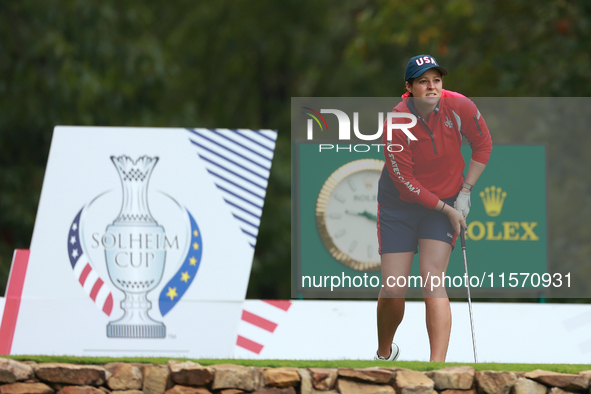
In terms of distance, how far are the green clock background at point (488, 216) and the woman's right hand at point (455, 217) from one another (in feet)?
0.47

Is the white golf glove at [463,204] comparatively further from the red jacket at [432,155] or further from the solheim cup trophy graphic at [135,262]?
the solheim cup trophy graphic at [135,262]

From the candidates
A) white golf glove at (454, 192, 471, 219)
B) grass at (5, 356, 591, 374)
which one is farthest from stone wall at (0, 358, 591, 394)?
white golf glove at (454, 192, 471, 219)

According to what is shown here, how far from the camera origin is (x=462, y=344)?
5.70m

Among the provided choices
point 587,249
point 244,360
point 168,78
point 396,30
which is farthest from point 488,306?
point 168,78

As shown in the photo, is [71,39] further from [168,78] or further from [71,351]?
[71,351]

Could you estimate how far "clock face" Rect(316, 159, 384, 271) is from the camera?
18.4ft

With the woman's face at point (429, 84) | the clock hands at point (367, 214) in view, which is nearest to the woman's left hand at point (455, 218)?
the clock hands at point (367, 214)

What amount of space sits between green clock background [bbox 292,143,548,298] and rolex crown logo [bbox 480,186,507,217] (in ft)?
0.09

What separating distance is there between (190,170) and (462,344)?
2252 mm

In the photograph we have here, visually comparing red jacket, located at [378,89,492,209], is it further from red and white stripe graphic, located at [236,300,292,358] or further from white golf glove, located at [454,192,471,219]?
red and white stripe graphic, located at [236,300,292,358]

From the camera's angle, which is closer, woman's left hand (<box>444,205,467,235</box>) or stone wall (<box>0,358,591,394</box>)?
stone wall (<box>0,358,591,394</box>)

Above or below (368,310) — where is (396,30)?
above

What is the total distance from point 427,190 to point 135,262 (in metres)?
2.05

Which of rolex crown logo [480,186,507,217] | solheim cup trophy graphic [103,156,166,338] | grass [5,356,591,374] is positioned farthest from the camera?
solheim cup trophy graphic [103,156,166,338]
